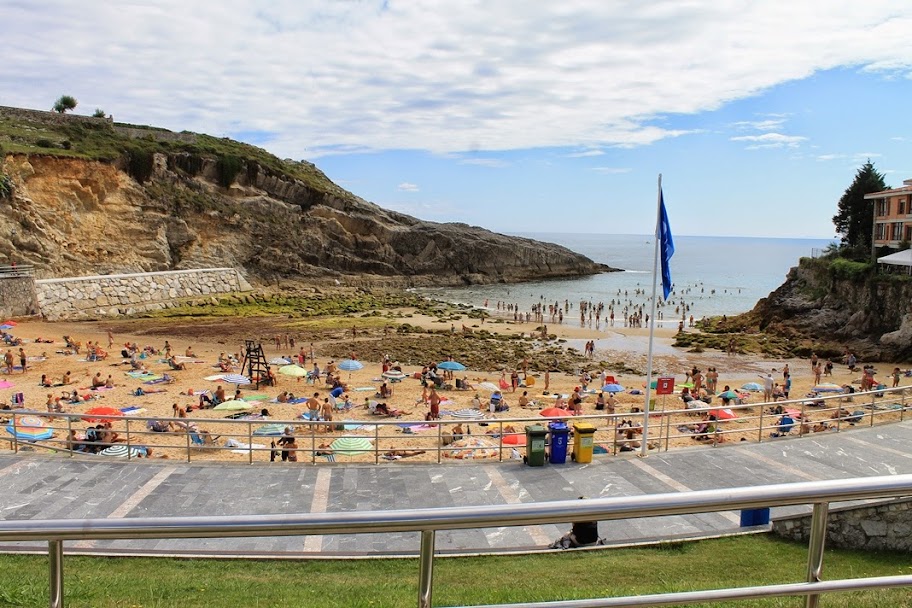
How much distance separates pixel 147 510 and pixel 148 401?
1496 cm

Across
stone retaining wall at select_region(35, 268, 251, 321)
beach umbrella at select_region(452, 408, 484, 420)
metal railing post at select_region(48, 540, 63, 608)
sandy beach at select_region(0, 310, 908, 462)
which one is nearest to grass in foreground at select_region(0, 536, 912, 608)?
metal railing post at select_region(48, 540, 63, 608)

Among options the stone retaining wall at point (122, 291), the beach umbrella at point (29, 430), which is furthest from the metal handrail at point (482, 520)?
the stone retaining wall at point (122, 291)

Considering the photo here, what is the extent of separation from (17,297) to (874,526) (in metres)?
48.5

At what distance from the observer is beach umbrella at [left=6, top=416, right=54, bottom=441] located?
44.4 ft

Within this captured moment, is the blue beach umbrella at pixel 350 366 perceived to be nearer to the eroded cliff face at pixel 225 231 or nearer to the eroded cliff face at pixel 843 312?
the eroded cliff face at pixel 843 312

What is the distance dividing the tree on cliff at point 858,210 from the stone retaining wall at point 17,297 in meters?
61.3

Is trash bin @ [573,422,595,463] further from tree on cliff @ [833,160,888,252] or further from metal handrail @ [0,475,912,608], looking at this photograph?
tree on cliff @ [833,160,888,252]

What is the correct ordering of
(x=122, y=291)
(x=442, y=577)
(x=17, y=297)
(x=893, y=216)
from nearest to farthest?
(x=442, y=577), (x=17, y=297), (x=893, y=216), (x=122, y=291)

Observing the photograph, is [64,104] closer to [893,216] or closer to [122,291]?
[122,291]

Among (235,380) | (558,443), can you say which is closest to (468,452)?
(558,443)

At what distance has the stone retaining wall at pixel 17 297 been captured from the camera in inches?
1639

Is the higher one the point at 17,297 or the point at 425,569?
the point at 425,569

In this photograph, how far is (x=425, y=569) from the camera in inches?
90.2

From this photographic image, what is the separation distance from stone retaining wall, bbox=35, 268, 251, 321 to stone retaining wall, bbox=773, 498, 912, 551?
4861cm
